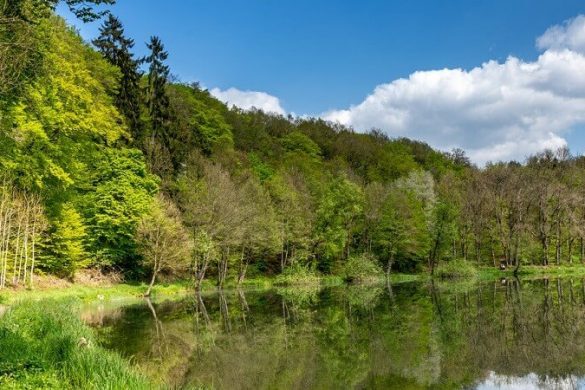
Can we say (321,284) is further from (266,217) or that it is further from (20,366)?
(20,366)

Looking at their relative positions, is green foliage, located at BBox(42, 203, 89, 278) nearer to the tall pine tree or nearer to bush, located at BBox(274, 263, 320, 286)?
the tall pine tree

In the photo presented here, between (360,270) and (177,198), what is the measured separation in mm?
20572

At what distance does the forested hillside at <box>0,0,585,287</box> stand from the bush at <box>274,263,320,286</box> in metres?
0.41

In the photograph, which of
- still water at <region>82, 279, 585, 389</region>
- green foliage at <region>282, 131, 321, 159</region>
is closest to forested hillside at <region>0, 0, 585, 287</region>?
still water at <region>82, 279, 585, 389</region>

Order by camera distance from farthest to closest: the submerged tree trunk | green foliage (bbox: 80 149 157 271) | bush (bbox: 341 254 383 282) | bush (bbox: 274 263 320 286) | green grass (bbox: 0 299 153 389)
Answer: bush (bbox: 341 254 383 282) → bush (bbox: 274 263 320 286) → the submerged tree trunk → green foliage (bbox: 80 149 157 271) → green grass (bbox: 0 299 153 389)

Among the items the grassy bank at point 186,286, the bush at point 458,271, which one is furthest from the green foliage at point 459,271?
the grassy bank at point 186,286

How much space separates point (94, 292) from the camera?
37125 millimetres

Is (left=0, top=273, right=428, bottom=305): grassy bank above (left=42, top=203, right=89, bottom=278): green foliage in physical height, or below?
below

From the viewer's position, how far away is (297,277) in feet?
180

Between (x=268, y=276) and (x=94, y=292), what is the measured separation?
26.4m

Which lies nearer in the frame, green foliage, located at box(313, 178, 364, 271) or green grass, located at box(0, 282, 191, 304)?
green grass, located at box(0, 282, 191, 304)

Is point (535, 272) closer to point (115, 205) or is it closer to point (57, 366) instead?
point (115, 205)

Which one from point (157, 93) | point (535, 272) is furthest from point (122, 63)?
point (535, 272)

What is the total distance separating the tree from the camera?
4134 centimetres
